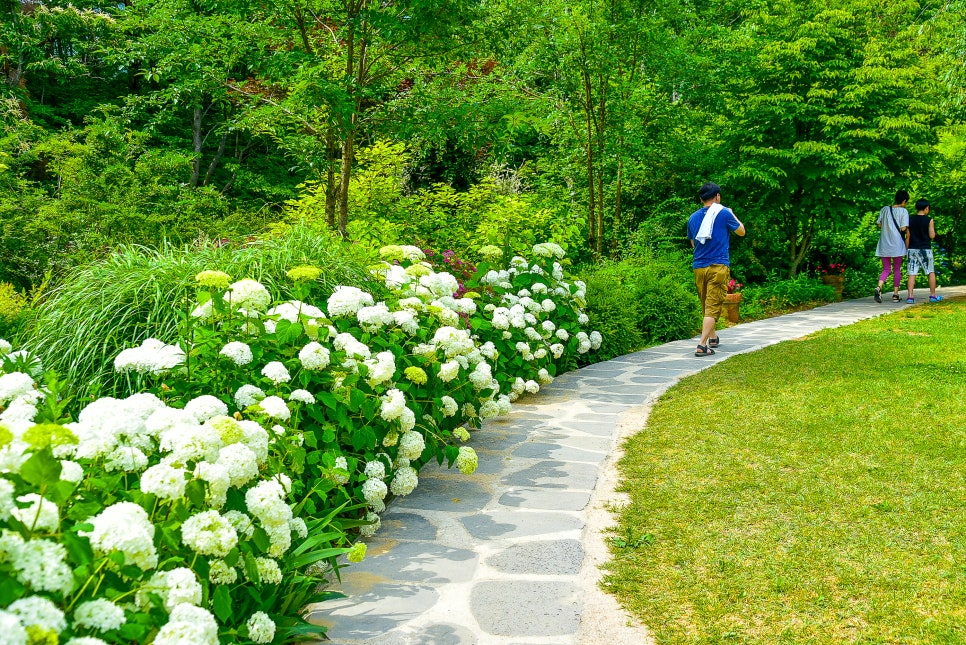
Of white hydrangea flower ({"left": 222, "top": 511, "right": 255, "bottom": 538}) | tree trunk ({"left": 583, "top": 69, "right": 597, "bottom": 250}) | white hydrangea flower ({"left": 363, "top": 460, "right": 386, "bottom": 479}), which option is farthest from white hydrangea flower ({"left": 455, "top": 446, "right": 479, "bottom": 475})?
tree trunk ({"left": 583, "top": 69, "right": 597, "bottom": 250})

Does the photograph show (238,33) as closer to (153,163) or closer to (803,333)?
(153,163)

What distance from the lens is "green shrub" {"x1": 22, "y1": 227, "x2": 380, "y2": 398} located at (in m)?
4.04

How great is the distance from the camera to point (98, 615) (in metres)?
1.66

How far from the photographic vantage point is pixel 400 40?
7.11 metres

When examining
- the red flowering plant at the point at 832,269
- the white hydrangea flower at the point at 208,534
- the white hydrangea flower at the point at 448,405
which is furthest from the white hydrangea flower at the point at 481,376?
the red flowering plant at the point at 832,269

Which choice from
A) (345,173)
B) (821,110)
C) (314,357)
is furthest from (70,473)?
(821,110)

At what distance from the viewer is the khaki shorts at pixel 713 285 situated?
8070 millimetres

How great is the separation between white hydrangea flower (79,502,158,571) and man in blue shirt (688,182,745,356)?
7156mm

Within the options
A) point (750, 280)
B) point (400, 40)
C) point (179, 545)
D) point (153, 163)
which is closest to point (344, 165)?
point (400, 40)

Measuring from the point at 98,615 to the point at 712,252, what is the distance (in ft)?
24.3

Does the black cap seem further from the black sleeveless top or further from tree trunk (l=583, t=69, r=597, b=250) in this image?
the black sleeveless top

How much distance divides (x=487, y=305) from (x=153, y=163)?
5478 mm

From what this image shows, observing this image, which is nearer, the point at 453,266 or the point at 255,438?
the point at 255,438

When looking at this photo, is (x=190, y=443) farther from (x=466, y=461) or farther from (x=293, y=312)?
(x=466, y=461)
